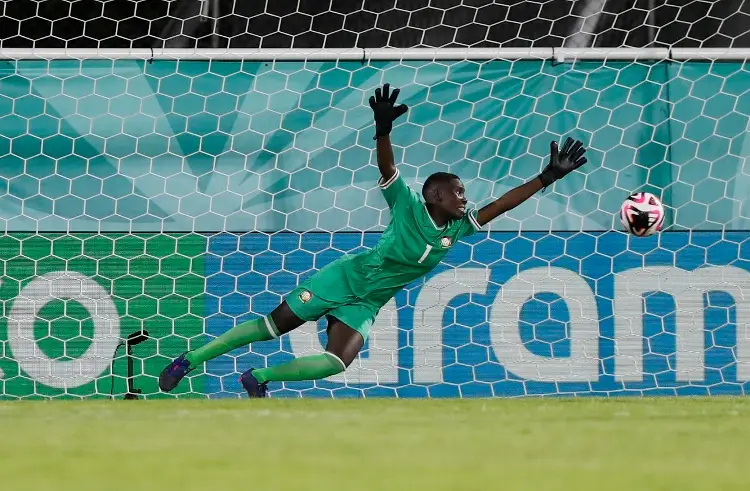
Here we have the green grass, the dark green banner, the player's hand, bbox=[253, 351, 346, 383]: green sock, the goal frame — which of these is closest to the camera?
the green grass

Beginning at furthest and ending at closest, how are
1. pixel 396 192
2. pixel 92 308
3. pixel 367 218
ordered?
pixel 367 218 → pixel 92 308 → pixel 396 192

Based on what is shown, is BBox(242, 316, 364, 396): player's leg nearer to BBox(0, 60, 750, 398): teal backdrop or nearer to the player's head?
the player's head

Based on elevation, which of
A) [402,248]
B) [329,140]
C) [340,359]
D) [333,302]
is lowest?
[340,359]

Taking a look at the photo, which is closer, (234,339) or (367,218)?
(234,339)

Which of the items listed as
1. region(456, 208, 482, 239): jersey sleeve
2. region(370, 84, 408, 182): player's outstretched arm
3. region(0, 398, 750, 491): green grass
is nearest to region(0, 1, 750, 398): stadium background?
region(456, 208, 482, 239): jersey sleeve

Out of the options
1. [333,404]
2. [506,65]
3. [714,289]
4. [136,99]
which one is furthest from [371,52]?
[333,404]

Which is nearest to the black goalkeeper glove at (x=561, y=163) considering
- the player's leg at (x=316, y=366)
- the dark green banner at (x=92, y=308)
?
the player's leg at (x=316, y=366)

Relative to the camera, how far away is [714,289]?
749 centimetres

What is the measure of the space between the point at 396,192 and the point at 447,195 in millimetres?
271

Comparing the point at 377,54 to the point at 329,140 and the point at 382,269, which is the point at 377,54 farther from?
the point at 382,269

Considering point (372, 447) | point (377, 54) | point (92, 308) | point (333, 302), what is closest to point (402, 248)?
point (333, 302)

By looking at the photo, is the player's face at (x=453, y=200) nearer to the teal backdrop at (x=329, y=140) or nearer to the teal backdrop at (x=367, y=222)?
the teal backdrop at (x=367, y=222)

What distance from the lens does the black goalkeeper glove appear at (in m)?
6.39

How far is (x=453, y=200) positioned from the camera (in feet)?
20.9
